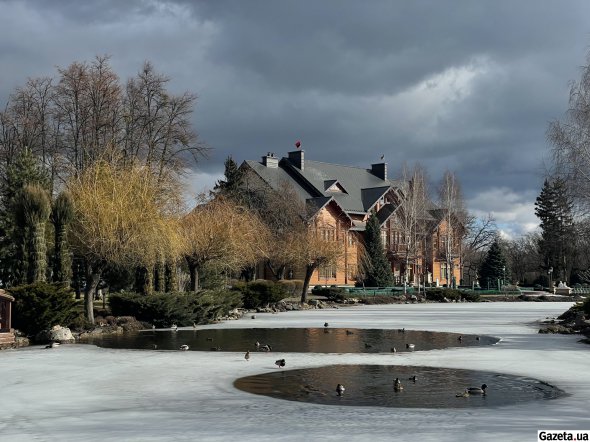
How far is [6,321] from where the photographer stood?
20984 mm

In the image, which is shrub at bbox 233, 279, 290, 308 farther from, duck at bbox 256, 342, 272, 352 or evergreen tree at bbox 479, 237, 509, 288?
evergreen tree at bbox 479, 237, 509, 288

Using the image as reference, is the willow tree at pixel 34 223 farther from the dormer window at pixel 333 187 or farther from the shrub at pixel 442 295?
the dormer window at pixel 333 187

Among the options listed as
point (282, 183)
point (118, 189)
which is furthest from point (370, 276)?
point (118, 189)

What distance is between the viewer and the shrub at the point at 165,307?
89.4ft

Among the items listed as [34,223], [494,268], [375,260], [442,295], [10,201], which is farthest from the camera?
[494,268]

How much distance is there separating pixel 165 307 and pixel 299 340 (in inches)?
289

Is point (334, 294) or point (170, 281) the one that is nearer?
point (170, 281)

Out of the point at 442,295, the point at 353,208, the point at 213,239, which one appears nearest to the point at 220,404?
the point at 213,239

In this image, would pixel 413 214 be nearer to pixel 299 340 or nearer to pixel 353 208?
pixel 353 208

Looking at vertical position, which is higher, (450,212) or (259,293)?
(450,212)

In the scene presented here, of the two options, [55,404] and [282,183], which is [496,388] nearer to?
[55,404]

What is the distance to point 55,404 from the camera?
1107 centimetres

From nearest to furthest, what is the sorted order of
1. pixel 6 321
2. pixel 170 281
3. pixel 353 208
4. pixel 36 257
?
pixel 6 321
pixel 36 257
pixel 170 281
pixel 353 208

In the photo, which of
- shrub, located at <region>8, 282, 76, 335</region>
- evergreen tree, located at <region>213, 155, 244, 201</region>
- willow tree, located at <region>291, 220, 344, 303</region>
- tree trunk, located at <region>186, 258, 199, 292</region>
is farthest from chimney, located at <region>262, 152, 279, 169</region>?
shrub, located at <region>8, 282, 76, 335</region>
